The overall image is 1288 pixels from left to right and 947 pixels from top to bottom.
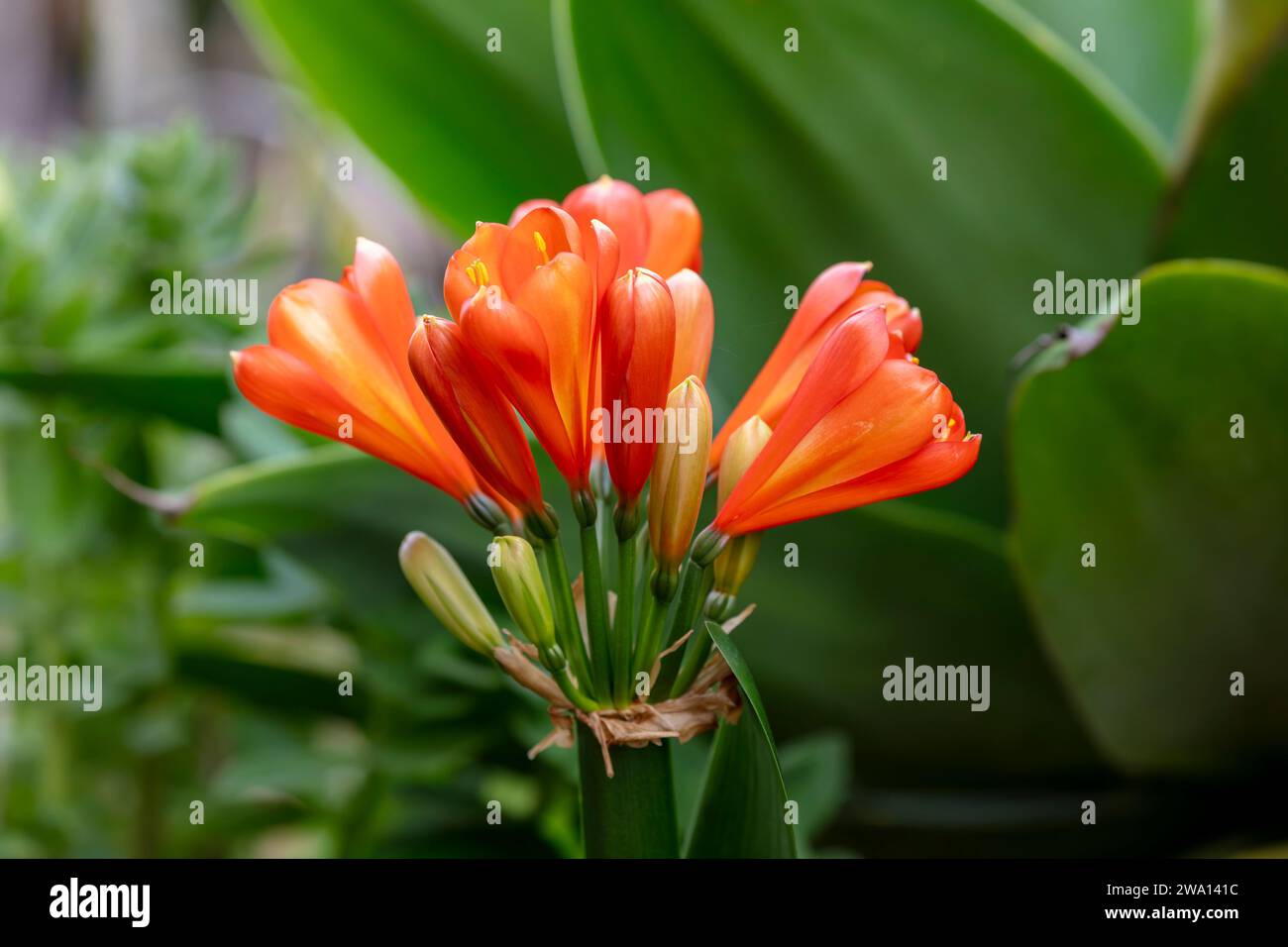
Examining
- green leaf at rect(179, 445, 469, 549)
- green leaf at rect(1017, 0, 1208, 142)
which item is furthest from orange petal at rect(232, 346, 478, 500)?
green leaf at rect(1017, 0, 1208, 142)

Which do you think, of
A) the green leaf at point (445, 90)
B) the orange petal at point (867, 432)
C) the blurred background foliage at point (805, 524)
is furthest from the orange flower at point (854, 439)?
the green leaf at point (445, 90)

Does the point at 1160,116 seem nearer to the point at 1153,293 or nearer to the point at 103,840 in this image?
the point at 1153,293

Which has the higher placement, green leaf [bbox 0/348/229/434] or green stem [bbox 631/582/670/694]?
green leaf [bbox 0/348/229/434]

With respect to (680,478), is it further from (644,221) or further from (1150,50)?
(1150,50)

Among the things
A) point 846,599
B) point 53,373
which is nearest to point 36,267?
point 53,373

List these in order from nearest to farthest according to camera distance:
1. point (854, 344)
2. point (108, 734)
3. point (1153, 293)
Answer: point (854, 344) < point (1153, 293) < point (108, 734)

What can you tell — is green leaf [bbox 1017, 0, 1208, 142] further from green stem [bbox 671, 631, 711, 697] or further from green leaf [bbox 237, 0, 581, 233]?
green stem [bbox 671, 631, 711, 697]

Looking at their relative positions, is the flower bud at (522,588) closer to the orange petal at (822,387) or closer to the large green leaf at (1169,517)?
the orange petal at (822,387)

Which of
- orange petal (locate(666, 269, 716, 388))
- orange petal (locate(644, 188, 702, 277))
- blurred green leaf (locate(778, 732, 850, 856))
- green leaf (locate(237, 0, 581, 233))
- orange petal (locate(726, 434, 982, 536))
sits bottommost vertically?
blurred green leaf (locate(778, 732, 850, 856))
